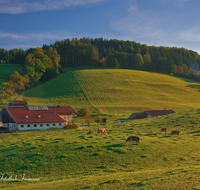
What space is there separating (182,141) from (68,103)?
65.1 m

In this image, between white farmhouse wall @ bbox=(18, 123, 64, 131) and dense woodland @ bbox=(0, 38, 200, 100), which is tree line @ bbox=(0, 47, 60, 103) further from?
white farmhouse wall @ bbox=(18, 123, 64, 131)

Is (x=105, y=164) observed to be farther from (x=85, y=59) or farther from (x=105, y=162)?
(x=85, y=59)

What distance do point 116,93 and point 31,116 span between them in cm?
5817

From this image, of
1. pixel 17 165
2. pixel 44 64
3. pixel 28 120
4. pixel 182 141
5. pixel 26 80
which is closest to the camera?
pixel 17 165

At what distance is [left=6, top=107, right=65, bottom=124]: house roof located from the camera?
162 feet

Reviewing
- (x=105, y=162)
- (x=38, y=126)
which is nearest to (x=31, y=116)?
(x=38, y=126)

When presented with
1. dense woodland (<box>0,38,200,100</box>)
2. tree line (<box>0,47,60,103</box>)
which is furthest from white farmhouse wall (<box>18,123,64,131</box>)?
dense woodland (<box>0,38,200,100</box>)

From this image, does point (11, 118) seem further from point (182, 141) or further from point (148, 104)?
point (148, 104)

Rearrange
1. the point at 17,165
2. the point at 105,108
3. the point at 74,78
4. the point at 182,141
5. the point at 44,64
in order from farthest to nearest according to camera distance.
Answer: the point at 44,64 < the point at 74,78 < the point at 105,108 < the point at 182,141 < the point at 17,165

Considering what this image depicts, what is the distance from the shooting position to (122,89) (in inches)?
4311

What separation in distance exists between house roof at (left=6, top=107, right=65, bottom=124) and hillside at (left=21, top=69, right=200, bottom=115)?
2524 cm

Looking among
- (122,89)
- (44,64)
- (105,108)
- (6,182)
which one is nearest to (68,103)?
(105,108)

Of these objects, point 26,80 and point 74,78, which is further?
point 74,78

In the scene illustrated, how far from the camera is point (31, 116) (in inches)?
2047
